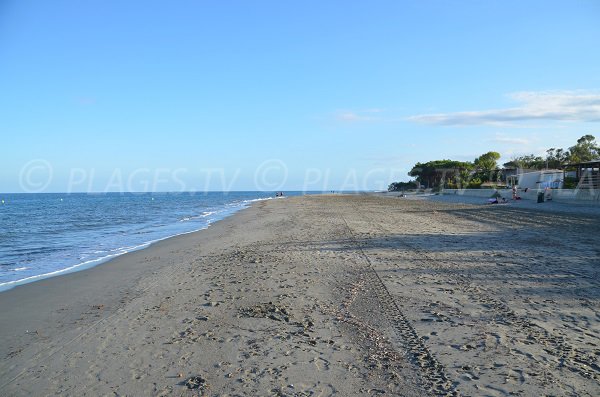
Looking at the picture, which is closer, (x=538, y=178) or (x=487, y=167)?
(x=538, y=178)

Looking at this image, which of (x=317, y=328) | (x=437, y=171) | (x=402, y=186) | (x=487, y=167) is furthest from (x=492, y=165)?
(x=317, y=328)

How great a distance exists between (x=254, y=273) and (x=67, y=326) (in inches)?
161

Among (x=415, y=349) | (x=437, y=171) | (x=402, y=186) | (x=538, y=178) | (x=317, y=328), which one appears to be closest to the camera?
(x=415, y=349)

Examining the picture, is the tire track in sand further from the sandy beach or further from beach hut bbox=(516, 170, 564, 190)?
beach hut bbox=(516, 170, 564, 190)

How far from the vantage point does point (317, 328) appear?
596cm

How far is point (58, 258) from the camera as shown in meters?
14.0

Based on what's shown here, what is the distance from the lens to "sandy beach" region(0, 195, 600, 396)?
A: 4406 mm

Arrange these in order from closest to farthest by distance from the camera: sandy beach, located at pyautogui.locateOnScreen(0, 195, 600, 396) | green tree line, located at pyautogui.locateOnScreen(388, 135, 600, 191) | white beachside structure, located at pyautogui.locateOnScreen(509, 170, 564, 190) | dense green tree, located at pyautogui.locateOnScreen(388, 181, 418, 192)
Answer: sandy beach, located at pyautogui.locateOnScreen(0, 195, 600, 396)
white beachside structure, located at pyautogui.locateOnScreen(509, 170, 564, 190)
green tree line, located at pyautogui.locateOnScreen(388, 135, 600, 191)
dense green tree, located at pyautogui.locateOnScreen(388, 181, 418, 192)

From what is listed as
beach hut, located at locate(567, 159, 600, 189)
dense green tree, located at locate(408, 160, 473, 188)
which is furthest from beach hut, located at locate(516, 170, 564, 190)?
dense green tree, located at locate(408, 160, 473, 188)

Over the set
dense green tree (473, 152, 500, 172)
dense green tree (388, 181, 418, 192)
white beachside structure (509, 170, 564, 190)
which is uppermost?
dense green tree (473, 152, 500, 172)

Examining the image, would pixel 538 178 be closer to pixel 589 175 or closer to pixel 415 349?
pixel 589 175

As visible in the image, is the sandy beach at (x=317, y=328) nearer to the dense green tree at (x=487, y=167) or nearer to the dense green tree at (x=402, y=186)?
the dense green tree at (x=487, y=167)

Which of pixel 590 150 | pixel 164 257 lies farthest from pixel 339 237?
pixel 590 150

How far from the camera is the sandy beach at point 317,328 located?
4406mm
